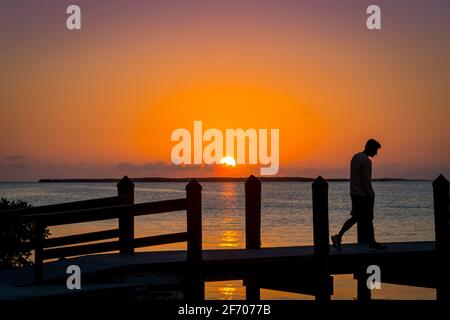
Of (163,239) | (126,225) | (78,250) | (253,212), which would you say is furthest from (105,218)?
(253,212)

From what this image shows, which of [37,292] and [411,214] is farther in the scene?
[411,214]

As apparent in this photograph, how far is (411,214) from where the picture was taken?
9431 centimetres

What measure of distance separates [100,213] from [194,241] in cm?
158

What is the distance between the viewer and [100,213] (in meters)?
14.2

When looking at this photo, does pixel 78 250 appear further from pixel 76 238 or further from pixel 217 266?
pixel 217 266

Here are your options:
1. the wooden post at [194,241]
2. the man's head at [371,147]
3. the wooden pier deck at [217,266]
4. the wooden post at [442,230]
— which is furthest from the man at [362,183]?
the wooden post at [194,241]

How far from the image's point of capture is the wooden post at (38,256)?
1326 cm

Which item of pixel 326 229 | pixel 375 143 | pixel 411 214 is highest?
pixel 375 143

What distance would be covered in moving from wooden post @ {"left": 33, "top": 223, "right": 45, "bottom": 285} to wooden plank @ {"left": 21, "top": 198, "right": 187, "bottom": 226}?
0.15 meters

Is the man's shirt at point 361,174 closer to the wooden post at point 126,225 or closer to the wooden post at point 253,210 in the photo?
the wooden post at point 253,210

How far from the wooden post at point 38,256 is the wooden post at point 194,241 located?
7.78ft
